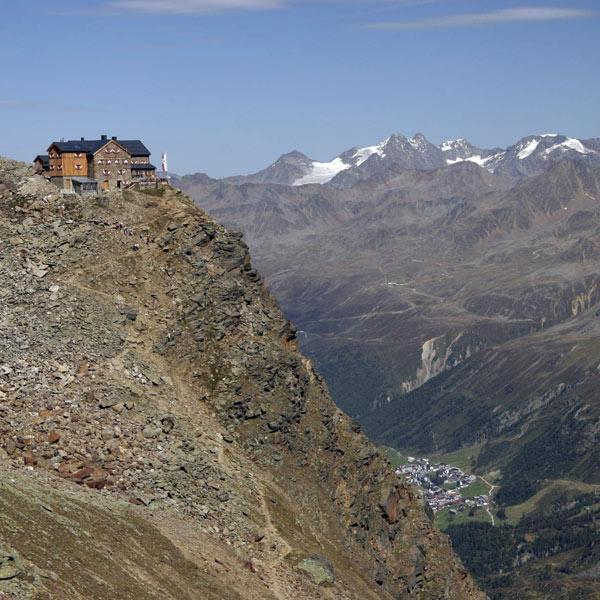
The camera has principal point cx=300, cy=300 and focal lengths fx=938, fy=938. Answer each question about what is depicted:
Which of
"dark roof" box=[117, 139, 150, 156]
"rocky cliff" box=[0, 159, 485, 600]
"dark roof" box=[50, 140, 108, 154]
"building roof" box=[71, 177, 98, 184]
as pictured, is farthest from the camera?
"dark roof" box=[117, 139, 150, 156]

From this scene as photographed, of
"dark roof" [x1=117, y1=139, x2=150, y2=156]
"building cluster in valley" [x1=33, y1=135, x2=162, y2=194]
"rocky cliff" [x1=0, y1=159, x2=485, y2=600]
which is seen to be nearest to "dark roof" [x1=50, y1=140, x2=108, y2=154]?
"building cluster in valley" [x1=33, y1=135, x2=162, y2=194]

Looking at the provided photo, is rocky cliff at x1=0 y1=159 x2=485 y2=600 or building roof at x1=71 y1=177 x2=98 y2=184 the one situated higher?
building roof at x1=71 y1=177 x2=98 y2=184

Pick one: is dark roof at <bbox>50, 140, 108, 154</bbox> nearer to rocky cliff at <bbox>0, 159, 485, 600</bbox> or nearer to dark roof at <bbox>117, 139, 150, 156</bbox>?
dark roof at <bbox>117, 139, 150, 156</bbox>

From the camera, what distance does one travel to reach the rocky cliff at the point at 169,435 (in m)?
72.6

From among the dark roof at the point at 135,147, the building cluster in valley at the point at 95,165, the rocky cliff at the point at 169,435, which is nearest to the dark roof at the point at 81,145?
the building cluster in valley at the point at 95,165

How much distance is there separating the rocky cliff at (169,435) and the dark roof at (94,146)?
6.74 meters

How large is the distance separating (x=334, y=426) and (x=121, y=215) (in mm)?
36506

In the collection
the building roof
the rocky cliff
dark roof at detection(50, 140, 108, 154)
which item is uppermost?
dark roof at detection(50, 140, 108, 154)

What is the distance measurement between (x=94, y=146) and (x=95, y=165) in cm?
371

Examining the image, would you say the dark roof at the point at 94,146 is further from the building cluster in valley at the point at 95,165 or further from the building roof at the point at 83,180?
the building roof at the point at 83,180

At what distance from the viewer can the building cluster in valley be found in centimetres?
12169

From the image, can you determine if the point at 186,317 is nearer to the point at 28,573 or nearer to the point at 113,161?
the point at 113,161

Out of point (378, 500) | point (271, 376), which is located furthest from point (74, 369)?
point (378, 500)

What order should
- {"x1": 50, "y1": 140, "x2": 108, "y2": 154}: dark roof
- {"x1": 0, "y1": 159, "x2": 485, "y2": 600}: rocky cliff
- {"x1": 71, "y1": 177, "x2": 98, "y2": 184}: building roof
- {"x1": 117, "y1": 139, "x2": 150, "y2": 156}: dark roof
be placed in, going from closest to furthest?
{"x1": 0, "y1": 159, "x2": 485, "y2": 600}: rocky cliff, {"x1": 71, "y1": 177, "x2": 98, "y2": 184}: building roof, {"x1": 50, "y1": 140, "x2": 108, "y2": 154}: dark roof, {"x1": 117, "y1": 139, "x2": 150, "y2": 156}: dark roof
